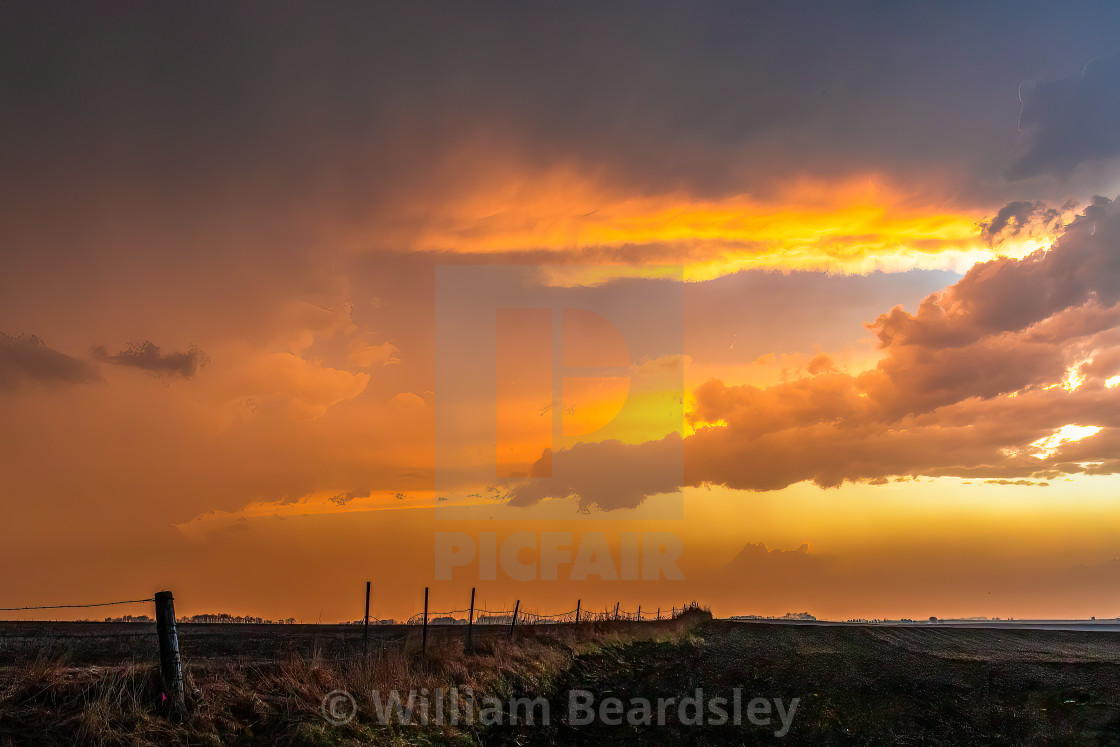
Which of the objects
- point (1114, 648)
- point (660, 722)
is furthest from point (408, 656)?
point (1114, 648)

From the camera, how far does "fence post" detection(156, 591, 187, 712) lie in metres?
10.8

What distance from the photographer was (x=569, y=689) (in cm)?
2162

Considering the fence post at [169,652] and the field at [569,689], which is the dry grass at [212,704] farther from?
the fence post at [169,652]

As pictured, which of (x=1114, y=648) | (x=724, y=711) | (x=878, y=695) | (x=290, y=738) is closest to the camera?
(x=290, y=738)

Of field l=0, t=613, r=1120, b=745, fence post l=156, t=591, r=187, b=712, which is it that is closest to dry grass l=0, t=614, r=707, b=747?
field l=0, t=613, r=1120, b=745

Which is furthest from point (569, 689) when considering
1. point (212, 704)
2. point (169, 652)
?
point (169, 652)

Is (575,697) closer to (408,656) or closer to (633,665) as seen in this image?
(408,656)

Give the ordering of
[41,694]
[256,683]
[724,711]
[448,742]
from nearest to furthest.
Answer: [41,694]
[256,683]
[448,742]
[724,711]

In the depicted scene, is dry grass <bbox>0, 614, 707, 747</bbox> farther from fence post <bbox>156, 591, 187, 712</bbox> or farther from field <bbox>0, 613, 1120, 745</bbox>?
fence post <bbox>156, 591, 187, 712</bbox>

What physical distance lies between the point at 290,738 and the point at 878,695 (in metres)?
17.2

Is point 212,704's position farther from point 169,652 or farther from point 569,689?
point 569,689

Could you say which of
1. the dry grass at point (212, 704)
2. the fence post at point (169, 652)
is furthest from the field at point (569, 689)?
the fence post at point (169, 652)

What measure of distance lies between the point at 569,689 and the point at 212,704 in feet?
42.7

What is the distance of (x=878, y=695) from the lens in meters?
20.2
